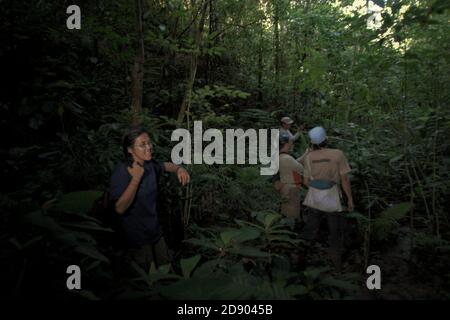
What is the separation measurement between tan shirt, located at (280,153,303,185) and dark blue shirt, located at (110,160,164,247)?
2752 mm

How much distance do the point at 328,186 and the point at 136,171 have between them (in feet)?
8.65

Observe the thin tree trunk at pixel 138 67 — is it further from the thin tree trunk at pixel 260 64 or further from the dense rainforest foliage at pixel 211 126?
the thin tree trunk at pixel 260 64

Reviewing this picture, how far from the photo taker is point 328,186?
459 centimetres

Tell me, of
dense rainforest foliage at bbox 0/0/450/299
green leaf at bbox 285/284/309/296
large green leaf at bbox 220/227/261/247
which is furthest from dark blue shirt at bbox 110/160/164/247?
green leaf at bbox 285/284/309/296

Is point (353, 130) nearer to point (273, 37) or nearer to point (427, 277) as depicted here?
point (427, 277)

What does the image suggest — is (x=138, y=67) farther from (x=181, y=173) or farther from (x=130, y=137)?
(x=181, y=173)

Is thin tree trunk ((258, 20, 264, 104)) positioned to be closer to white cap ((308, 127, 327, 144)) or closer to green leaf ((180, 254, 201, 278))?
white cap ((308, 127, 327, 144))

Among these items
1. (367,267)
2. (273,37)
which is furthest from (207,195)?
(273,37)

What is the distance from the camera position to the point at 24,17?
494 centimetres

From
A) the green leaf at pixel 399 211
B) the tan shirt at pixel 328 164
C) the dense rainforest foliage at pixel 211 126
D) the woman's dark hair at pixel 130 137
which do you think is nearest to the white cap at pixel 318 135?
the tan shirt at pixel 328 164

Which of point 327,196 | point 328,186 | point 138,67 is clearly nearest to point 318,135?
point 328,186

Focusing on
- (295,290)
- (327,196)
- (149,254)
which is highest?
(327,196)

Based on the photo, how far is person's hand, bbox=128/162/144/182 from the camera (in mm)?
2919

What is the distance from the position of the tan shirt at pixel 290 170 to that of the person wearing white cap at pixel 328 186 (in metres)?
0.70
